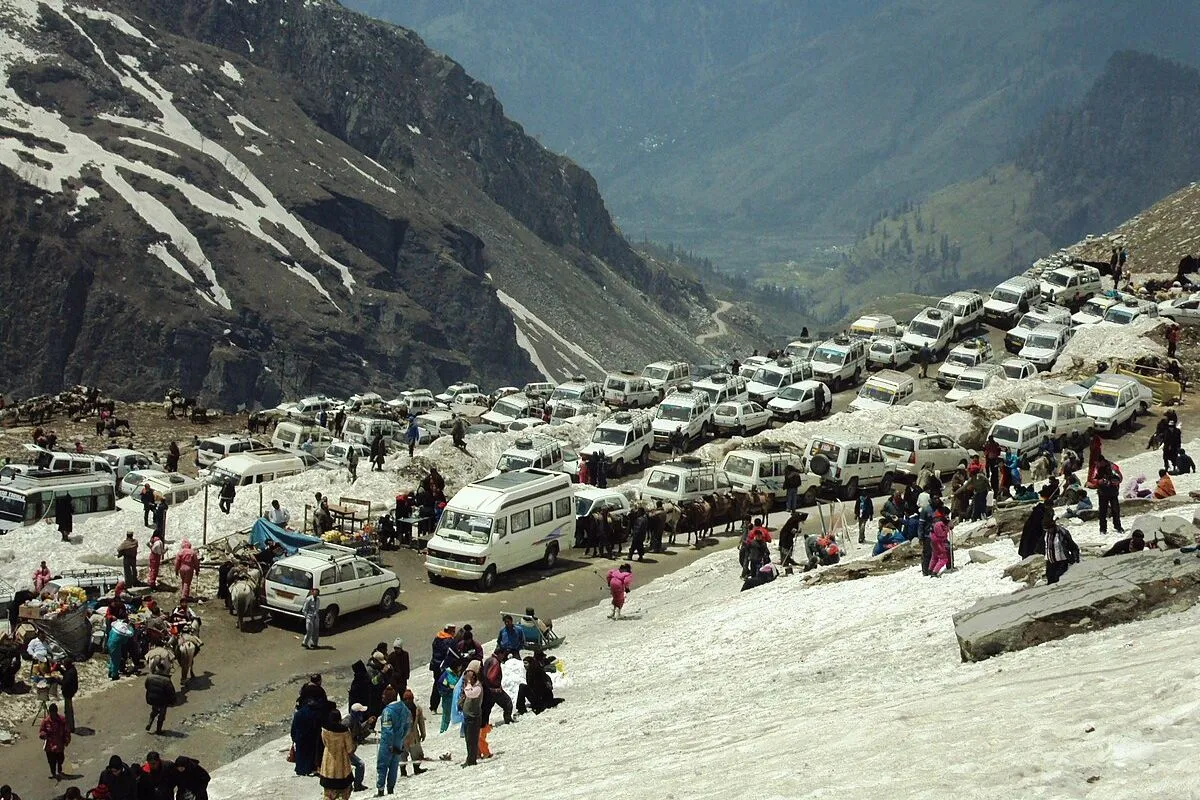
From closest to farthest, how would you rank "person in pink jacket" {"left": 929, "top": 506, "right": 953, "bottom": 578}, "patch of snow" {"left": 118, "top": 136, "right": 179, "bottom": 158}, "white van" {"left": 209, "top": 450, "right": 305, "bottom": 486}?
"person in pink jacket" {"left": 929, "top": 506, "right": 953, "bottom": 578} → "white van" {"left": 209, "top": 450, "right": 305, "bottom": 486} → "patch of snow" {"left": 118, "top": 136, "right": 179, "bottom": 158}

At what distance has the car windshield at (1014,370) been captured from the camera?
57.2 metres

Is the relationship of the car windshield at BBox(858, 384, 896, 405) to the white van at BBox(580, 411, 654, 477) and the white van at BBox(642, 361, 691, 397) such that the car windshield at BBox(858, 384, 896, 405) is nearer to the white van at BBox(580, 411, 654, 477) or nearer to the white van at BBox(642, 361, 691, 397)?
the white van at BBox(580, 411, 654, 477)

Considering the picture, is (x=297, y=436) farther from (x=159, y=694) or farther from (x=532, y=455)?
(x=159, y=694)

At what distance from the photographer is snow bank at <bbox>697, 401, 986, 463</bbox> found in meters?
48.0

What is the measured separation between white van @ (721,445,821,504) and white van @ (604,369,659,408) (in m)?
18.7

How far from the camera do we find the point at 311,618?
28.7 meters

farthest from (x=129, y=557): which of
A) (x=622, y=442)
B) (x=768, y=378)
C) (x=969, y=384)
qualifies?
(x=969, y=384)

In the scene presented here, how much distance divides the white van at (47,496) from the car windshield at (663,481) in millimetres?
14964

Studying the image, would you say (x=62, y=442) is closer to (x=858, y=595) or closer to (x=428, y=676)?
(x=428, y=676)

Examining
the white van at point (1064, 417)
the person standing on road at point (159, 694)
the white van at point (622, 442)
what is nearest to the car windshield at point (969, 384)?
the white van at point (1064, 417)

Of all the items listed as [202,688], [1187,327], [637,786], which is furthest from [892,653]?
[1187,327]

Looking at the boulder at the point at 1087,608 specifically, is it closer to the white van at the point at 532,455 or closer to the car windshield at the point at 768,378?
the white van at the point at 532,455

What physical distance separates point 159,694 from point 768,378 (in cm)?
3755

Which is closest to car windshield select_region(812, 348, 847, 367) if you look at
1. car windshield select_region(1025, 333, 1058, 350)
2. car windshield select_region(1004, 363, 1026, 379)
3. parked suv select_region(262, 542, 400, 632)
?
car windshield select_region(1004, 363, 1026, 379)
